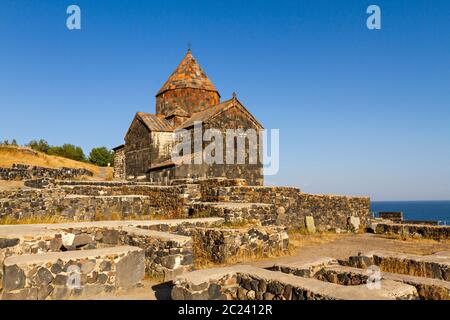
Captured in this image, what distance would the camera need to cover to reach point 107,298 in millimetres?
5301

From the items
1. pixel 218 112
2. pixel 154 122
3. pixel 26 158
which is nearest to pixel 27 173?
pixel 154 122

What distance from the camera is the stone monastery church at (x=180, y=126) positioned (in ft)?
76.2

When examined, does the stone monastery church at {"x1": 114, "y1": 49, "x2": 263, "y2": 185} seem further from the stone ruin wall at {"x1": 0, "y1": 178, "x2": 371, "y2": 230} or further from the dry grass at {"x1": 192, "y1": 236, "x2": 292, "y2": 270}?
the dry grass at {"x1": 192, "y1": 236, "x2": 292, "y2": 270}

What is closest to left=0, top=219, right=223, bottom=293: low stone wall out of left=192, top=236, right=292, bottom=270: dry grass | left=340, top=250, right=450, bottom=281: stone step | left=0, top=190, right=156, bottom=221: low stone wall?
left=192, top=236, right=292, bottom=270: dry grass

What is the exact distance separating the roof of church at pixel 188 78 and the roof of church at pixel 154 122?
2.97 meters

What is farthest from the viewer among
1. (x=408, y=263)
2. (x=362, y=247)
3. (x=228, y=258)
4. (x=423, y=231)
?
(x=423, y=231)

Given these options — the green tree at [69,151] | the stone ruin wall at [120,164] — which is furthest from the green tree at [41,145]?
the stone ruin wall at [120,164]

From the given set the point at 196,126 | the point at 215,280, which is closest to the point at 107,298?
the point at 215,280

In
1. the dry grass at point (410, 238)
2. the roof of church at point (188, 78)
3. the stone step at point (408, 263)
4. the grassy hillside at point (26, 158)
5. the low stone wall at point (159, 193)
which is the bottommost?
the dry grass at point (410, 238)

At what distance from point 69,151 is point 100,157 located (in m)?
4.65

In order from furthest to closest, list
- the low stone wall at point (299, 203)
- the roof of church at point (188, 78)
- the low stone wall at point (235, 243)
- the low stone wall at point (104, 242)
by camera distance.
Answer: the roof of church at point (188, 78), the low stone wall at point (299, 203), the low stone wall at point (235, 243), the low stone wall at point (104, 242)

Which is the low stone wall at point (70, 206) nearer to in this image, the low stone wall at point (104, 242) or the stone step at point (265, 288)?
the low stone wall at point (104, 242)

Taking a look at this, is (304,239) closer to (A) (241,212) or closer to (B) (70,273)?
(A) (241,212)

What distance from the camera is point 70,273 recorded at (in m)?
5.22
